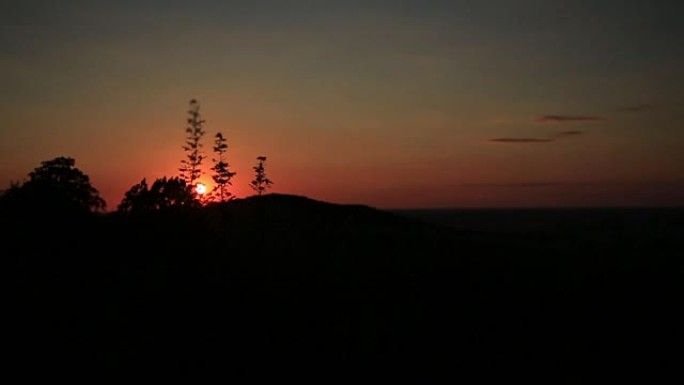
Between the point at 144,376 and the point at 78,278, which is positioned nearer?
the point at 144,376

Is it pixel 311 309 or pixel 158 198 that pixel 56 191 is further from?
pixel 311 309

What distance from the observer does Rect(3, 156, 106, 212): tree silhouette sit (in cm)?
2448

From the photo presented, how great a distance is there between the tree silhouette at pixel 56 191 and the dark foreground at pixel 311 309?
3.72 ft

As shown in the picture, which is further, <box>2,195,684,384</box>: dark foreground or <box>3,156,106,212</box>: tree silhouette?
<box>3,156,106,212</box>: tree silhouette

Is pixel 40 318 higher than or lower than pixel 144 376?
higher

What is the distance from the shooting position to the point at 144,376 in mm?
14852

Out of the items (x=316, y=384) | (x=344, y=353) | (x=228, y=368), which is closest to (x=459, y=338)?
(x=344, y=353)

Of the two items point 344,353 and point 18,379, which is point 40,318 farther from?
point 344,353

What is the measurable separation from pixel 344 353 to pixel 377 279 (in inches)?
198

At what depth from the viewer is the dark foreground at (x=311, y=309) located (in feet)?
51.2

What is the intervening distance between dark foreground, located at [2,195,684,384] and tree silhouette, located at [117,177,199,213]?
138cm

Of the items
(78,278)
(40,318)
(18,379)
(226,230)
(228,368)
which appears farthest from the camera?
(226,230)

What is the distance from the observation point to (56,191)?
26328 millimetres

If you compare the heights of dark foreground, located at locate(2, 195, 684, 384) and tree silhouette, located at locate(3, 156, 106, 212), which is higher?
tree silhouette, located at locate(3, 156, 106, 212)
